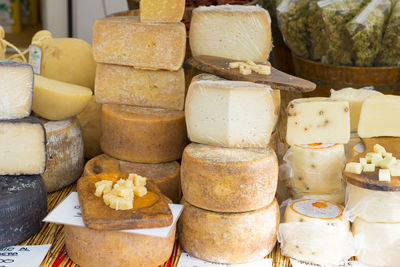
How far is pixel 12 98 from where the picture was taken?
1724mm

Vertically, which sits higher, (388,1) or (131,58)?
(388,1)

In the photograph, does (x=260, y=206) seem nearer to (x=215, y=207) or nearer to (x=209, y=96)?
(x=215, y=207)

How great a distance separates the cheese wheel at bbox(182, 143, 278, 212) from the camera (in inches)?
61.9

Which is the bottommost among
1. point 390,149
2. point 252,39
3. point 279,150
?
point 279,150

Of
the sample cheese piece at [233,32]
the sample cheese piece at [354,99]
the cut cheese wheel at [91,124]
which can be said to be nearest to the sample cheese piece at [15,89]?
the cut cheese wheel at [91,124]

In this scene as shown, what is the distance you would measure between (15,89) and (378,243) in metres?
1.23

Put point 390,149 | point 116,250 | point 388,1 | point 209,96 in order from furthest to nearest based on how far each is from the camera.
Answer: point 388,1 → point 390,149 → point 209,96 → point 116,250

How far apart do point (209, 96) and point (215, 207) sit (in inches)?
13.5

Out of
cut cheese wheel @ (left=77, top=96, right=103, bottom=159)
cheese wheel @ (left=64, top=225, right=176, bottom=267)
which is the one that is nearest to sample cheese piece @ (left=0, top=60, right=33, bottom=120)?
cheese wheel @ (left=64, top=225, right=176, bottom=267)

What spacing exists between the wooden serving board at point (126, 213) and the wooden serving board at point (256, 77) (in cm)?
48

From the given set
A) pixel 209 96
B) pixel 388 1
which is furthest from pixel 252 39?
pixel 388 1

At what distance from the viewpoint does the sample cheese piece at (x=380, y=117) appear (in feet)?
6.15

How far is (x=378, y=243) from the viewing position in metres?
1.62

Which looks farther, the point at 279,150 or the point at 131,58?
the point at 279,150
